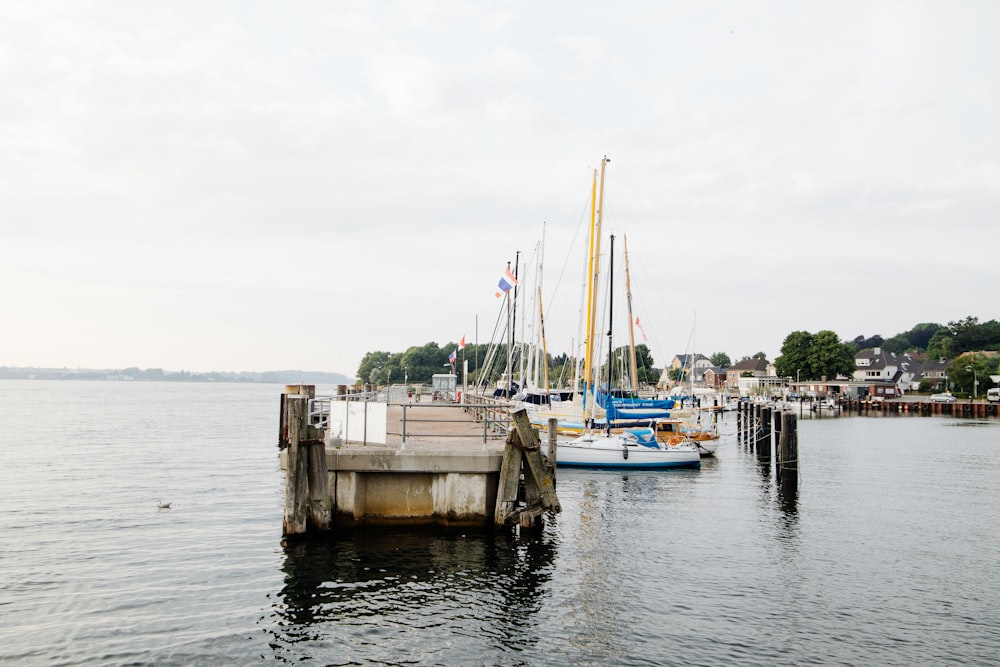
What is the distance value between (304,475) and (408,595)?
4.11m

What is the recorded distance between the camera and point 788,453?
113ft

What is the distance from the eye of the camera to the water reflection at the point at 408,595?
11.8 m

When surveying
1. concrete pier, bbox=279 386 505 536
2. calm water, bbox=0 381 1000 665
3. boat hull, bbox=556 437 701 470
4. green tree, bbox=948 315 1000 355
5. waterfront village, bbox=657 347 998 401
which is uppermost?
green tree, bbox=948 315 1000 355

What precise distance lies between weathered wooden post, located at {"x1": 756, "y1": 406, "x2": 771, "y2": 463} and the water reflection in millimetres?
28823

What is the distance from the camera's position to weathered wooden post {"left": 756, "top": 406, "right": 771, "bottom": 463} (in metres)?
43.7

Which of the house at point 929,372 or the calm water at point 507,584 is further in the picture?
the house at point 929,372

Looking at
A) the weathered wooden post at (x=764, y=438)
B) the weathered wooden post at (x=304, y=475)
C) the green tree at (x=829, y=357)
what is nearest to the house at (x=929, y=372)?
the green tree at (x=829, y=357)

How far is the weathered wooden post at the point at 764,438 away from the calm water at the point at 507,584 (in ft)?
49.1

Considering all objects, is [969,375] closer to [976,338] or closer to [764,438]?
[976,338]

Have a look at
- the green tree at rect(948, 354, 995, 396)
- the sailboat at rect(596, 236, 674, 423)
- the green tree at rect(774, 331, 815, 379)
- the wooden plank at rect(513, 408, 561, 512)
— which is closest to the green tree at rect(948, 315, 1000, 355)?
the green tree at rect(948, 354, 995, 396)

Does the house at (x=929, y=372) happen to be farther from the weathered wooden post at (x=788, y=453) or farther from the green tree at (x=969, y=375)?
the weathered wooden post at (x=788, y=453)

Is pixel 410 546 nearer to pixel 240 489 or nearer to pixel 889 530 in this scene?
pixel 240 489

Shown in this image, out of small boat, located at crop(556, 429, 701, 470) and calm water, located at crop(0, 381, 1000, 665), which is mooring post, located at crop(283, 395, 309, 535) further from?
small boat, located at crop(556, 429, 701, 470)

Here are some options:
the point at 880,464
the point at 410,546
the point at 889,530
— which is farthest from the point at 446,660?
the point at 880,464
